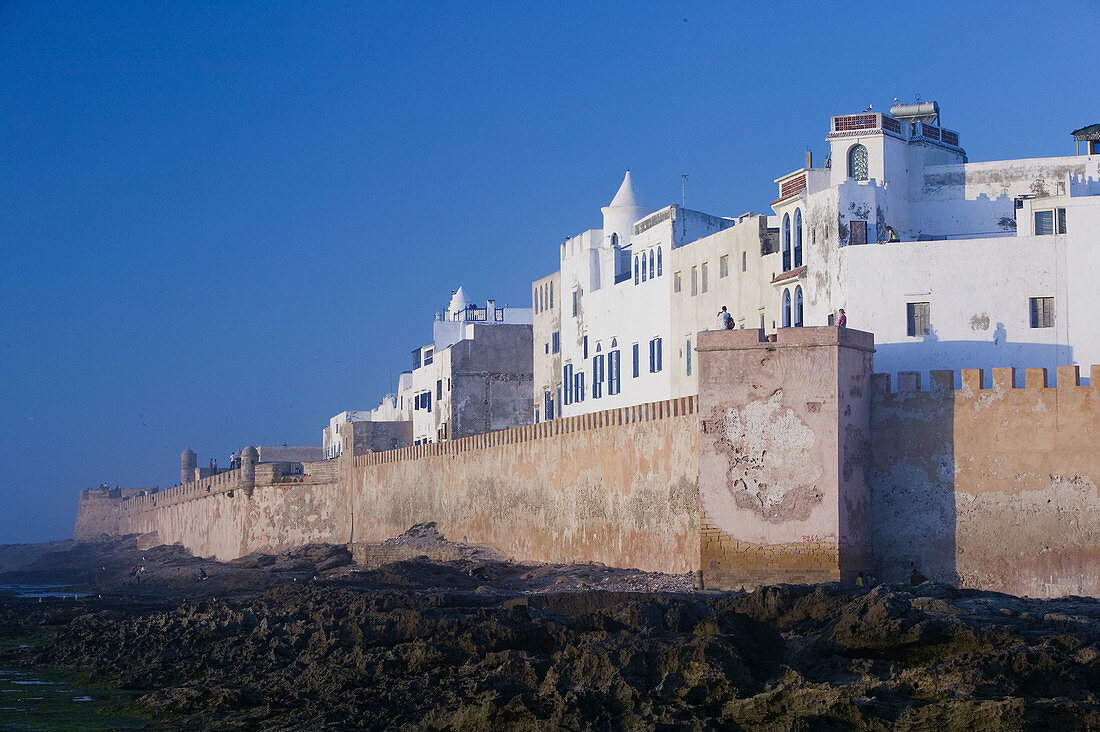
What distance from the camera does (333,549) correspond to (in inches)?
1598

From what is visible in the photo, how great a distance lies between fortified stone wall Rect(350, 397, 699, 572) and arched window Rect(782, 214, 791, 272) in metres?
6.55

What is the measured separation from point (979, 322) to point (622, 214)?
72.3ft

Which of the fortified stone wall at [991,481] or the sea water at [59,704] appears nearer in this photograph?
the sea water at [59,704]

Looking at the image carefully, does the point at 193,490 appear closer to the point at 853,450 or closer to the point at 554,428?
Answer: the point at 554,428

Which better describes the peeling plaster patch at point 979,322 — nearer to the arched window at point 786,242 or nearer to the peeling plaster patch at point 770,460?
the peeling plaster patch at point 770,460

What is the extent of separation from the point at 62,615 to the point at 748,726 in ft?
54.2

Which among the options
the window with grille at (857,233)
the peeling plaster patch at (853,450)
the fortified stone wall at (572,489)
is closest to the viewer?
the peeling plaster patch at (853,450)

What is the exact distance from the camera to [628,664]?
Answer: 12.0m

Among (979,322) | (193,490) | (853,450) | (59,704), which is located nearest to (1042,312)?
(979,322)

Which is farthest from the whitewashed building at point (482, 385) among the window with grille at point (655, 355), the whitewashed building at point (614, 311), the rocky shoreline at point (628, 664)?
the rocky shoreline at point (628, 664)

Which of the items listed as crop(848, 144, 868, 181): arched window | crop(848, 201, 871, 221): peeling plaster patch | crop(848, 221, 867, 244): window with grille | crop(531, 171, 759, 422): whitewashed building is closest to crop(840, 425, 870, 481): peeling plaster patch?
crop(848, 221, 867, 244): window with grille

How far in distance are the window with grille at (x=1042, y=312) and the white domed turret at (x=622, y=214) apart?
21.5 meters

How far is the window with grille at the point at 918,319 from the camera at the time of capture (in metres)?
26.2

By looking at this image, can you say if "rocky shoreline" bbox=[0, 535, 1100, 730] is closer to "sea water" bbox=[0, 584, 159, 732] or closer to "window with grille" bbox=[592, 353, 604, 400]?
"sea water" bbox=[0, 584, 159, 732]
